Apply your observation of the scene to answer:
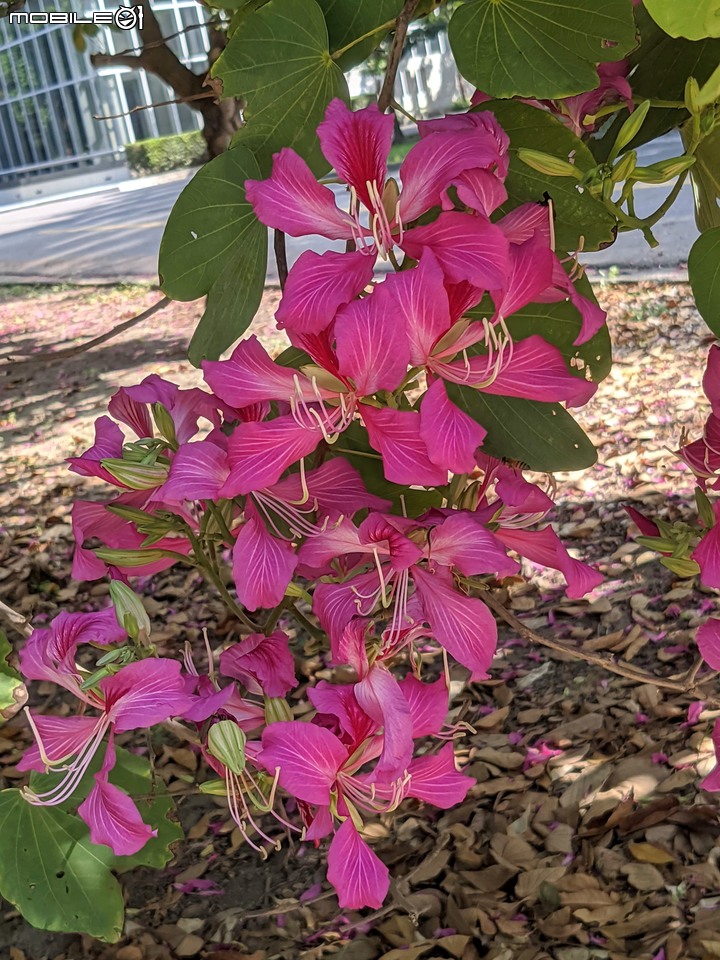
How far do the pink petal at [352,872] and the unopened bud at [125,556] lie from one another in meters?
0.25

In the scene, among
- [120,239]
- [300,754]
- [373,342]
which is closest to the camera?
[373,342]

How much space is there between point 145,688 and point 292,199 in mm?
338

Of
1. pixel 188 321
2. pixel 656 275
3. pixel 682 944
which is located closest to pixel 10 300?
pixel 188 321

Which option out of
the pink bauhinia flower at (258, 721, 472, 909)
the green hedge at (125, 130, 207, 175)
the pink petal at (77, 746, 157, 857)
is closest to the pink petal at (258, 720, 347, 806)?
the pink bauhinia flower at (258, 721, 472, 909)

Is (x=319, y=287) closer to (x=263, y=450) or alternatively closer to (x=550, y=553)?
(x=263, y=450)

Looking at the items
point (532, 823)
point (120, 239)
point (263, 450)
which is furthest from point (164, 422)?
point (120, 239)

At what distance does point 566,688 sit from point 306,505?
156 cm

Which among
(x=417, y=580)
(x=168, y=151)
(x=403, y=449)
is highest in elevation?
(x=168, y=151)

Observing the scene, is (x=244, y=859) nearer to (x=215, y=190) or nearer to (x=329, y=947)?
(x=329, y=947)

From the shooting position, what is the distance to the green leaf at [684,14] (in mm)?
678

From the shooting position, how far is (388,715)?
620 millimetres

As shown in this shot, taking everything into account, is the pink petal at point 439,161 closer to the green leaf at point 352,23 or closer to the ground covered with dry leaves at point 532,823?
the green leaf at point 352,23

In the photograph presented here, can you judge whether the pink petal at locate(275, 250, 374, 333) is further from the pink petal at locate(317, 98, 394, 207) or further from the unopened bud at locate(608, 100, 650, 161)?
the unopened bud at locate(608, 100, 650, 161)

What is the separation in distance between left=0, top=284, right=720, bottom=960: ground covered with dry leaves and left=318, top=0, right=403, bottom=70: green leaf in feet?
2.16
